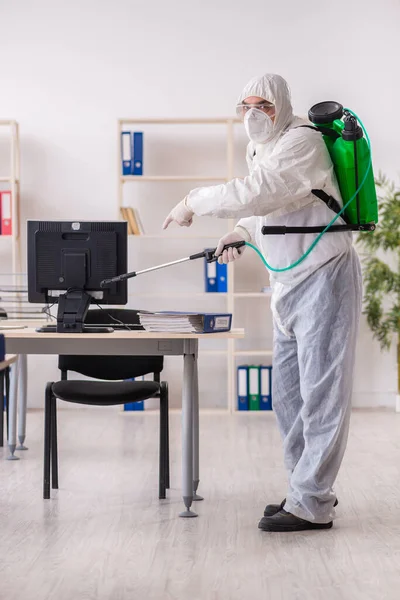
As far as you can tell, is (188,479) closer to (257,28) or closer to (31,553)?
(31,553)

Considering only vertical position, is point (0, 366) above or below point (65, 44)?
below

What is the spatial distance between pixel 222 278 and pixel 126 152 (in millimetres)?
1059

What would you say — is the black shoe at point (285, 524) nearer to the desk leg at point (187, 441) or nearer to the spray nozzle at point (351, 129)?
the desk leg at point (187, 441)

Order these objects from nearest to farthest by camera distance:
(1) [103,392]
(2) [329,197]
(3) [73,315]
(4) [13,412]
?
1. (2) [329,197]
2. (3) [73,315]
3. (1) [103,392]
4. (4) [13,412]

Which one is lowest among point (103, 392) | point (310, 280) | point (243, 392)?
point (243, 392)

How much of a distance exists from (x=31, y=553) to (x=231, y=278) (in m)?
3.30

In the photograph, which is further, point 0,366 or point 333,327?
point 333,327

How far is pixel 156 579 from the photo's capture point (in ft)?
8.32

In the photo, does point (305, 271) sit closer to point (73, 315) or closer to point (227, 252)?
point (227, 252)

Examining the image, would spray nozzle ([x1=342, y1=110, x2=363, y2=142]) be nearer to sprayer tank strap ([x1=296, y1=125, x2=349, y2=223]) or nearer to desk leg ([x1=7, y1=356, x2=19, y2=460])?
sprayer tank strap ([x1=296, y1=125, x2=349, y2=223])

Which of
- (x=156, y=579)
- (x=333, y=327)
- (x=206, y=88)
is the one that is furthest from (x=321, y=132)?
(x=206, y=88)

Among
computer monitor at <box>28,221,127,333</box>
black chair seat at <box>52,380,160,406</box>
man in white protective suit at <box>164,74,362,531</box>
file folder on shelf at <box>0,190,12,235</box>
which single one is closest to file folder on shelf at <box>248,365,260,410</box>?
file folder on shelf at <box>0,190,12,235</box>

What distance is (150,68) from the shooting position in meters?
6.15

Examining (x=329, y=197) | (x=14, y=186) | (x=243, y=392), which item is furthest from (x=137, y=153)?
(x=329, y=197)
